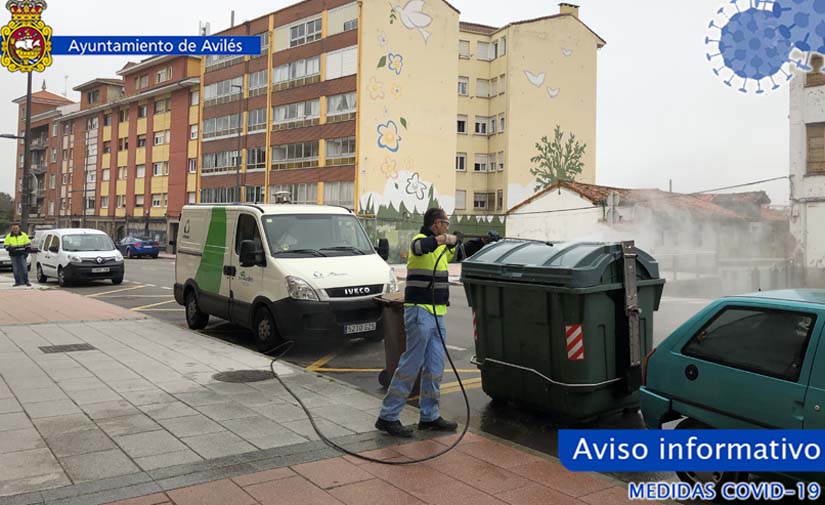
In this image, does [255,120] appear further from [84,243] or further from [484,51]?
[84,243]

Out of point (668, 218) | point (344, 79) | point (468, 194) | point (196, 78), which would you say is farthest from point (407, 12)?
point (668, 218)

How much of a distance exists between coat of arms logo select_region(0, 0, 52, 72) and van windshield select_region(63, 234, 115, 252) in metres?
8.65

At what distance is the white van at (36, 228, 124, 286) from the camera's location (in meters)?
19.3

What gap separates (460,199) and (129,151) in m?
33.6

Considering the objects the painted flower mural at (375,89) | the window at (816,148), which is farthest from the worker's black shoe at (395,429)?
the painted flower mural at (375,89)

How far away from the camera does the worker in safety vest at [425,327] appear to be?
17.4 ft

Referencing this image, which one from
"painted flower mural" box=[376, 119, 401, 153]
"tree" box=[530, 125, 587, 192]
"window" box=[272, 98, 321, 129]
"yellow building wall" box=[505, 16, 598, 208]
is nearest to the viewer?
"painted flower mural" box=[376, 119, 401, 153]

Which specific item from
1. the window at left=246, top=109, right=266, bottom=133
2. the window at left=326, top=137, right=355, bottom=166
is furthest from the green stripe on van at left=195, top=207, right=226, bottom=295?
the window at left=246, top=109, right=266, bottom=133

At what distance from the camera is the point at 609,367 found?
18.6 feet

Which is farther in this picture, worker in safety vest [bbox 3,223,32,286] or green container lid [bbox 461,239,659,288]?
worker in safety vest [bbox 3,223,32,286]

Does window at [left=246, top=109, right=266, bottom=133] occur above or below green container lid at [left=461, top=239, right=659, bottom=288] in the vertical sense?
above

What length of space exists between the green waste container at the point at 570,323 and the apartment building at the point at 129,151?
168 ft

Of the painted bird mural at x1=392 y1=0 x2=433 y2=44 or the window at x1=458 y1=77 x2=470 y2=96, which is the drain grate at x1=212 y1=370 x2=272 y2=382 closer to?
the painted bird mural at x1=392 y1=0 x2=433 y2=44

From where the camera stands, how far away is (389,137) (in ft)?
133
